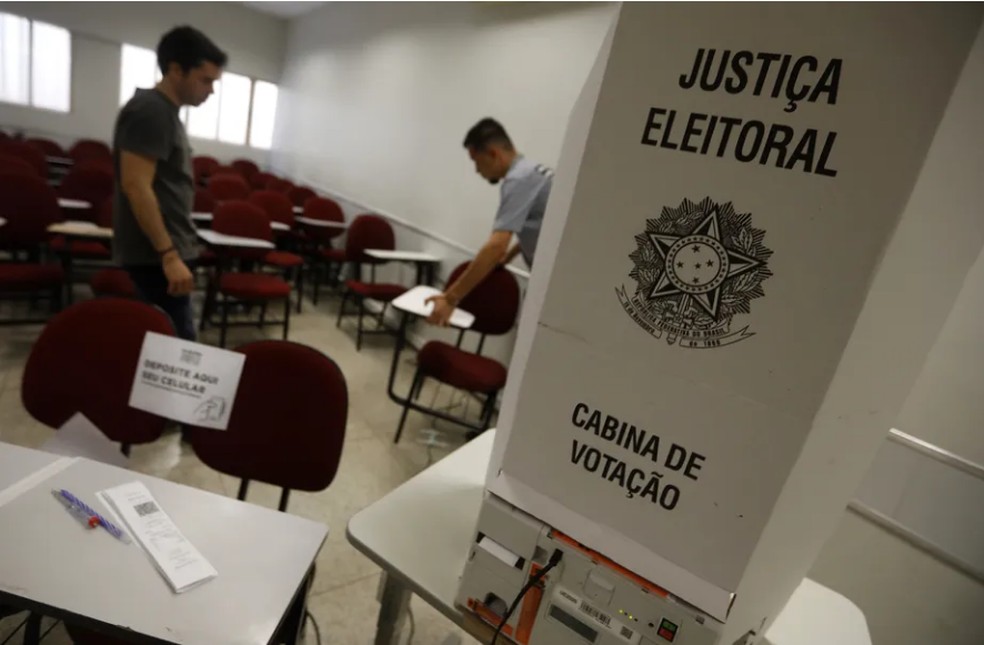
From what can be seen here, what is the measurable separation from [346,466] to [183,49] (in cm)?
181

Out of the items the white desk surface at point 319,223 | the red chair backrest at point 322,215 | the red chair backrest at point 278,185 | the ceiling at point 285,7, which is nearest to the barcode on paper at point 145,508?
the white desk surface at point 319,223

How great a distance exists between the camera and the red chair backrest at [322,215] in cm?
459

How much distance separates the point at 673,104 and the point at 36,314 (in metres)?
4.16

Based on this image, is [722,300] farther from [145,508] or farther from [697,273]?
[145,508]

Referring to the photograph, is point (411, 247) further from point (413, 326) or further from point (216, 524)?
point (216, 524)

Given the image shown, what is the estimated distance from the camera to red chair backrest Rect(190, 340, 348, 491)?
51.0 inches

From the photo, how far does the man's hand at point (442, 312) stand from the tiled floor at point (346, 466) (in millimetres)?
731

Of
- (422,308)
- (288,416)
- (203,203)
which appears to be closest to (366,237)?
(203,203)

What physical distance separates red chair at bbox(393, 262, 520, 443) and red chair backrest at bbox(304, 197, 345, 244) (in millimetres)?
2118

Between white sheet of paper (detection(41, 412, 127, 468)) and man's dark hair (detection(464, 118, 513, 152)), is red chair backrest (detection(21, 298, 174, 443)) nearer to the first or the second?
white sheet of paper (detection(41, 412, 127, 468))

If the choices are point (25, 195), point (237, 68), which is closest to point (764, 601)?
→ point (25, 195)

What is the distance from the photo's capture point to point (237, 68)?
698 cm

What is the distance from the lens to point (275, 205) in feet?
14.7

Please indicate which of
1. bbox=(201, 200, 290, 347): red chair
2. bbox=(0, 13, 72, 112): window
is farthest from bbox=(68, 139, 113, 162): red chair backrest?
bbox=(201, 200, 290, 347): red chair
